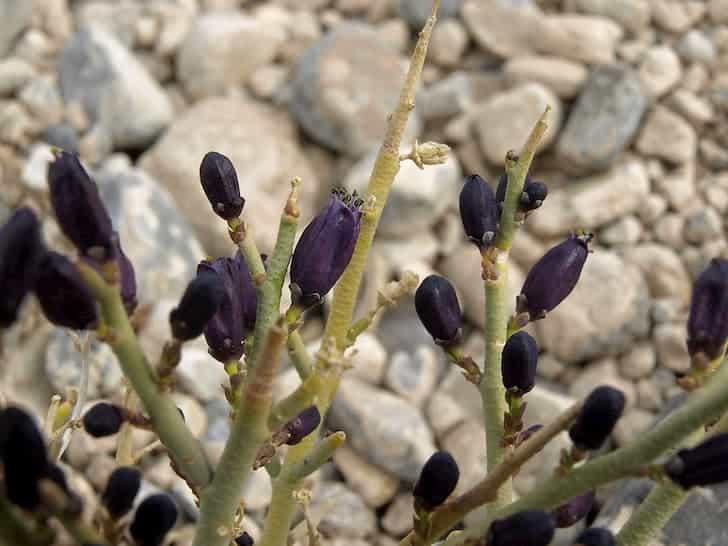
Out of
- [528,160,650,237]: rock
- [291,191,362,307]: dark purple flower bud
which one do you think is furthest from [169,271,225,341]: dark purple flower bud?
[528,160,650,237]: rock

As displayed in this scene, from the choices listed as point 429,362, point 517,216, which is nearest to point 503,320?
point 517,216

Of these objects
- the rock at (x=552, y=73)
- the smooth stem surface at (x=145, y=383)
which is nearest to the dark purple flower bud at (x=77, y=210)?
the smooth stem surface at (x=145, y=383)

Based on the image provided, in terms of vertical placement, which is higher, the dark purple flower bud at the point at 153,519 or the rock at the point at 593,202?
the dark purple flower bud at the point at 153,519

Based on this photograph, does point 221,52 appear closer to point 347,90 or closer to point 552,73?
point 347,90

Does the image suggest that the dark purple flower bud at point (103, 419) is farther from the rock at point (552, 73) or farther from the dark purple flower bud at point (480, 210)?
the rock at point (552, 73)

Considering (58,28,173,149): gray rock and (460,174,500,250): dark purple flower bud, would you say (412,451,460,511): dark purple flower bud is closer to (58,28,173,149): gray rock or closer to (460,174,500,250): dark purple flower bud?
(460,174,500,250): dark purple flower bud

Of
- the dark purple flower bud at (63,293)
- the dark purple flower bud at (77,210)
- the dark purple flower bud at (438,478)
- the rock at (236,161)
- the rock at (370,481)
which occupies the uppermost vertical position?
the dark purple flower bud at (77,210)

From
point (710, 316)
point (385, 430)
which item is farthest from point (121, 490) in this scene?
point (385, 430)
